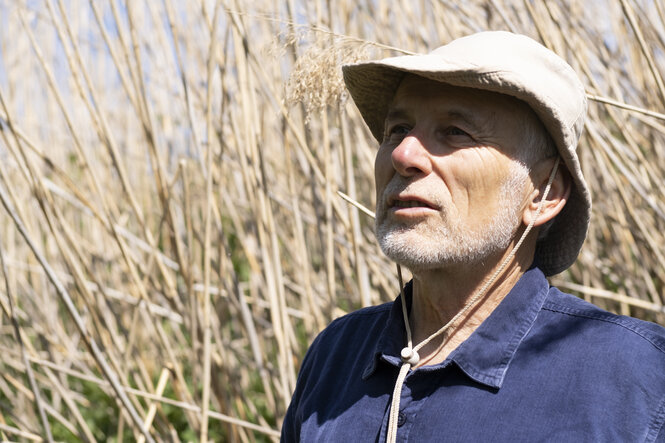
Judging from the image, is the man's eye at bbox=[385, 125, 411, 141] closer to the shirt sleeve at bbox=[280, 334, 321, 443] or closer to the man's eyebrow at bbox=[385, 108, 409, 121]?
the man's eyebrow at bbox=[385, 108, 409, 121]

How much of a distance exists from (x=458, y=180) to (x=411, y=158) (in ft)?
0.22

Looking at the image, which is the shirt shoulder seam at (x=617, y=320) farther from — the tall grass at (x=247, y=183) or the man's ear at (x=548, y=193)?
the tall grass at (x=247, y=183)

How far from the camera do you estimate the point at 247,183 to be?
5.23 ft

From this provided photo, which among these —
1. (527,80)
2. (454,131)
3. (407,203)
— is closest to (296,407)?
(407,203)

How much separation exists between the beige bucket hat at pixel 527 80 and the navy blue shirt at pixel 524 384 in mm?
121

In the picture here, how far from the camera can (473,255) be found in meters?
0.98

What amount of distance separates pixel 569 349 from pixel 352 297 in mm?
1110

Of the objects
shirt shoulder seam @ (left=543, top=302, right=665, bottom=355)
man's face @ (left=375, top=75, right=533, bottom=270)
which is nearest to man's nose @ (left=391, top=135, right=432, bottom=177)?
man's face @ (left=375, top=75, right=533, bottom=270)

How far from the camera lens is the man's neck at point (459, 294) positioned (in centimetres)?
101

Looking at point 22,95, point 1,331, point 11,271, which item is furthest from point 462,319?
point 22,95

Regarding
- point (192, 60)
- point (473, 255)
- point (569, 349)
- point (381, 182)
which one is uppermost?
point (192, 60)

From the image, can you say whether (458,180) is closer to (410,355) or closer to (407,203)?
(407,203)

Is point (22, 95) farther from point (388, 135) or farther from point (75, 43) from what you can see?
point (388, 135)

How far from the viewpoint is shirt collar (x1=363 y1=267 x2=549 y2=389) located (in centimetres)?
91
